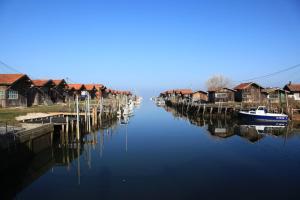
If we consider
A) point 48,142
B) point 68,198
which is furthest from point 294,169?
point 48,142

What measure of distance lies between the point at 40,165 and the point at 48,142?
4879 mm

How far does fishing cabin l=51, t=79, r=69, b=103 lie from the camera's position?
5824cm

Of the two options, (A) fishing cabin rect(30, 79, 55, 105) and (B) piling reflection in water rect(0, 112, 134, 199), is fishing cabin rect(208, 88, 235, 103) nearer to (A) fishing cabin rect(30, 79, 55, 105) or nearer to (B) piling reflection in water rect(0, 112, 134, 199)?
(A) fishing cabin rect(30, 79, 55, 105)

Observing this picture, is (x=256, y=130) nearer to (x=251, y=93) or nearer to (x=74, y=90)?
(x=251, y=93)

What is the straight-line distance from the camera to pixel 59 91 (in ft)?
199

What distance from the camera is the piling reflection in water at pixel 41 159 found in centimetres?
1603

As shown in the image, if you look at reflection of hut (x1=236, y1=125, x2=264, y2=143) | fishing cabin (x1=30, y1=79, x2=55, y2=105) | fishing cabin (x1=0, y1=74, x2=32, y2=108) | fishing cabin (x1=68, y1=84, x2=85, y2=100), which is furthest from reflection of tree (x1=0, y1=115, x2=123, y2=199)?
fishing cabin (x1=68, y1=84, x2=85, y2=100)

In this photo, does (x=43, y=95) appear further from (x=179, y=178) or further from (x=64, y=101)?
(x=179, y=178)

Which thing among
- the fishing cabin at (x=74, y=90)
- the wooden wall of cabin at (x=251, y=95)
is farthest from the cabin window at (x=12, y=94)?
the wooden wall of cabin at (x=251, y=95)

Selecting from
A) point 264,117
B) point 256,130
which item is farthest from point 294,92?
point 256,130

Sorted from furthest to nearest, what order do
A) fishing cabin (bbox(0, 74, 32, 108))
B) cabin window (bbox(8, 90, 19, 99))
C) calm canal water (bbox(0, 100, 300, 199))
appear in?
cabin window (bbox(8, 90, 19, 99)) → fishing cabin (bbox(0, 74, 32, 108)) → calm canal water (bbox(0, 100, 300, 199))

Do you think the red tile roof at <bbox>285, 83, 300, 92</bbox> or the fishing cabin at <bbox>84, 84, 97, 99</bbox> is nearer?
the red tile roof at <bbox>285, 83, 300, 92</bbox>

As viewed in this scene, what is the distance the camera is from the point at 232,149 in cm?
2636

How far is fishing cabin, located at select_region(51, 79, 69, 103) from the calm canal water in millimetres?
30897
